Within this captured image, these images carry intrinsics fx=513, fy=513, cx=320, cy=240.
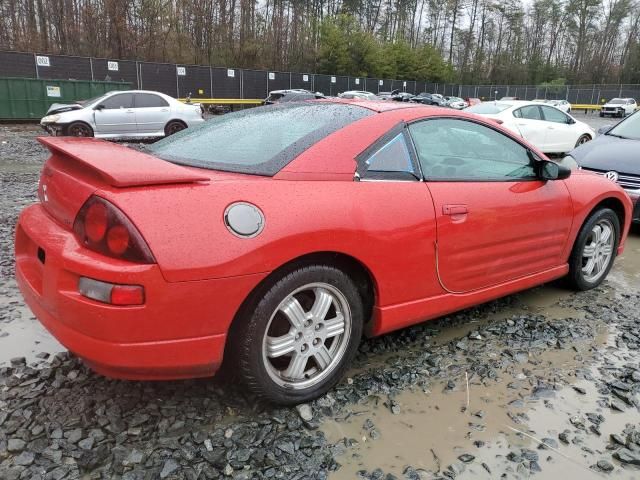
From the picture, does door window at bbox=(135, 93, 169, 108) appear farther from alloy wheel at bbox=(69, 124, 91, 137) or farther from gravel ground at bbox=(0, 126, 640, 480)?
gravel ground at bbox=(0, 126, 640, 480)

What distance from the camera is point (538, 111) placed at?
11.9 m

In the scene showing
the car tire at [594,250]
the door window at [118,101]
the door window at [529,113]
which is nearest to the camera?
the car tire at [594,250]

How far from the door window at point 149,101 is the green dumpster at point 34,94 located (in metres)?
7.06

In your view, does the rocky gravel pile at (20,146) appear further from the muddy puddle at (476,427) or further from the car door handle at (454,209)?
the muddy puddle at (476,427)

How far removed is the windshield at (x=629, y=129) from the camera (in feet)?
21.4

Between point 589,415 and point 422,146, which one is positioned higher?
point 422,146

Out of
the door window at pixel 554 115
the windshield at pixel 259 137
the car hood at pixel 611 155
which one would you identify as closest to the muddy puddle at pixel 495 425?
the windshield at pixel 259 137

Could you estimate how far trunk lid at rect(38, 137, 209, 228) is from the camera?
2.05 m

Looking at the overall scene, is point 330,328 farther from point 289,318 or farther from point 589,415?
point 589,415

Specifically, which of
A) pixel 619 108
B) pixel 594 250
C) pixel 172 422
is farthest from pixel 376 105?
pixel 619 108

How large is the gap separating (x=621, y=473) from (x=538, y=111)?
1120cm

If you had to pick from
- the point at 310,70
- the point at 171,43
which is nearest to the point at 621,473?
the point at 171,43

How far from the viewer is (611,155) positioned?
595cm

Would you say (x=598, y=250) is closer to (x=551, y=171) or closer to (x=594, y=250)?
(x=594, y=250)
